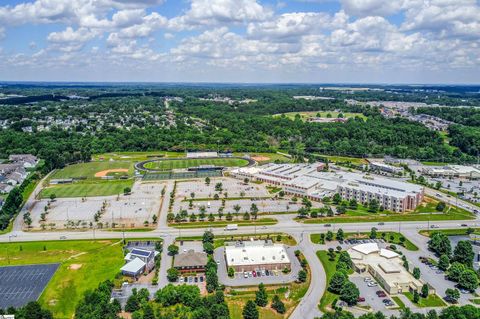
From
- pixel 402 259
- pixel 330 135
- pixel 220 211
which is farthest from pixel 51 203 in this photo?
pixel 330 135

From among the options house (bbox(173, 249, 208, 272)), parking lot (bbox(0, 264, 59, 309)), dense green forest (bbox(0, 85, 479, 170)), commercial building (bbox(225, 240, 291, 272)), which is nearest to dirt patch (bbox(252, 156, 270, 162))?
dense green forest (bbox(0, 85, 479, 170))

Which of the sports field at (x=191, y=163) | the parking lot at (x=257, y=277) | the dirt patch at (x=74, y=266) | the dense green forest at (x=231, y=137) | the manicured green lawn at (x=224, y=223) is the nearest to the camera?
the parking lot at (x=257, y=277)

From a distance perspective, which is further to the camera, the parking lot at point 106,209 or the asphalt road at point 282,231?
the parking lot at point 106,209

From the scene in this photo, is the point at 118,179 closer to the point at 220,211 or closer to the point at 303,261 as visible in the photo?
the point at 220,211

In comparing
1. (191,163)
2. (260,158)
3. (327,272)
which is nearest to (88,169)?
(191,163)

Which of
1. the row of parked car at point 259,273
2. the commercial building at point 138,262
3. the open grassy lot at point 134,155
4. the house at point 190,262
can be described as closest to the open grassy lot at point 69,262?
the commercial building at point 138,262

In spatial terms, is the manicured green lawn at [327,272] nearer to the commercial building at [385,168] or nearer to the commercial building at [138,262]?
the commercial building at [138,262]

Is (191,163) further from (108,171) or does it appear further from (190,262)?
(190,262)
